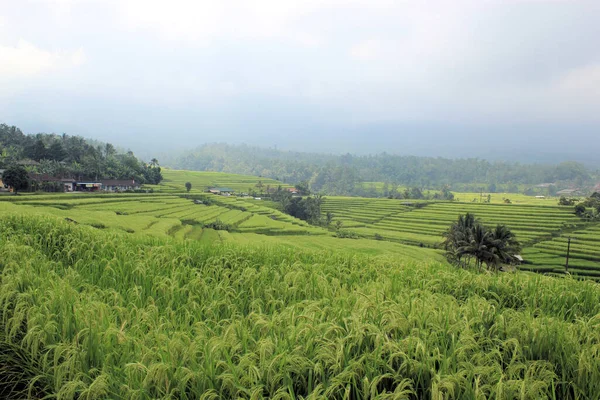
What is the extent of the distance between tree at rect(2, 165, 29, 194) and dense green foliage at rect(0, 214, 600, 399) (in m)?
30.2

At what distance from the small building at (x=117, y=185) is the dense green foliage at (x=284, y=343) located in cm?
4284

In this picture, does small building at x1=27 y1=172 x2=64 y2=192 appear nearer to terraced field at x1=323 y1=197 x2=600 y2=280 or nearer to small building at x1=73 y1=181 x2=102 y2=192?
small building at x1=73 y1=181 x2=102 y2=192

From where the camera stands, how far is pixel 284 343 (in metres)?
2.08

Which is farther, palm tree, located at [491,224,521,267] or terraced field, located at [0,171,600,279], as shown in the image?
terraced field, located at [0,171,600,279]

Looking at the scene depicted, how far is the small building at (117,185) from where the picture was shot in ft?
139

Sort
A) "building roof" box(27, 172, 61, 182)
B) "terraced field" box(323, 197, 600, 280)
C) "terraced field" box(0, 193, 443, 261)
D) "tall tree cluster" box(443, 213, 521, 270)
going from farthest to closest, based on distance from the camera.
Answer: "building roof" box(27, 172, 61, 182), "terraced field" box(323, 197, 600, 280), "terraced field" box(0, 193, 443, 261), "tall tree cluster" box(443, 213, 521, 270)

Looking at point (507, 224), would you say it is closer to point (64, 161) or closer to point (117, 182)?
point (117, 182)

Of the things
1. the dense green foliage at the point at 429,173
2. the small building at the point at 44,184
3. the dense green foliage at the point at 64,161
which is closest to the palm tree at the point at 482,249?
the small building at the point at 44,184

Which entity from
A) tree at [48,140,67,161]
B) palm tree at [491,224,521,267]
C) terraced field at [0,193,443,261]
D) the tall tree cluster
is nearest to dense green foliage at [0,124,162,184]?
tree at [48,140,67,161]

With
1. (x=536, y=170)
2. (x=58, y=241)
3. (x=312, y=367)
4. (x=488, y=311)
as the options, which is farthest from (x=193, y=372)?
(x=536, y=170)

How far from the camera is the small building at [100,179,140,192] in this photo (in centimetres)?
4234

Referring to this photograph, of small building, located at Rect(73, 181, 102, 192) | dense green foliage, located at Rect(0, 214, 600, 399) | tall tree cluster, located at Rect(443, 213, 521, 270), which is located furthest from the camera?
small building, located at Rect(73, 181, 102, 192)

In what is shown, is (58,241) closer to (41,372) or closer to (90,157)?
(41,372)

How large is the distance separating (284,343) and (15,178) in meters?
33.5
